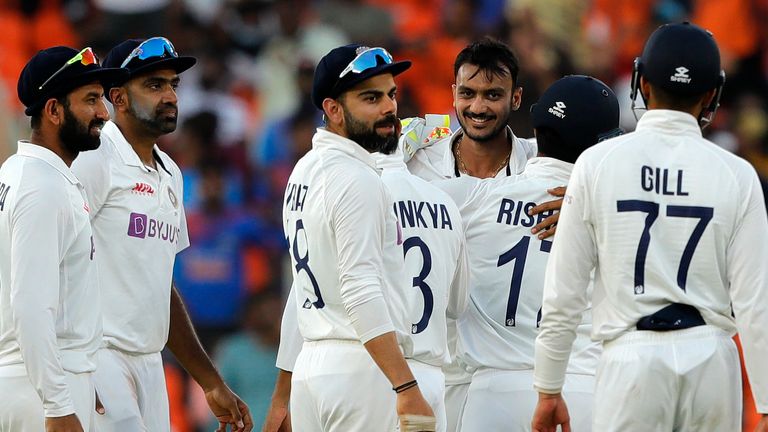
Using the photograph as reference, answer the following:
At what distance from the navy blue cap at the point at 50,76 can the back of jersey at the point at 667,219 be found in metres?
1.95

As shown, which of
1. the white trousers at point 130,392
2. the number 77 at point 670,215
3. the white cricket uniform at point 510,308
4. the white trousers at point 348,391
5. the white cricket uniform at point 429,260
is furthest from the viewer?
the white cricket uniform at point 510,308

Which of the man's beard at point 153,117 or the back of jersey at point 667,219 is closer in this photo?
the back of jersey at point 667,219

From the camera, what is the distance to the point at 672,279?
14.5 ft

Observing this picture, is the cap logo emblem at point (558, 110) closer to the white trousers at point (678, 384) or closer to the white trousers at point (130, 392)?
the white trousers at point (678, 384)

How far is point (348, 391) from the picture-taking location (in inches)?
200

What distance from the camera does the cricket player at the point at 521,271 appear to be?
5539 mm

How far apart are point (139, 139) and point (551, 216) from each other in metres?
1.80

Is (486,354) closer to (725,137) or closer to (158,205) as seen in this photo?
(158,205)

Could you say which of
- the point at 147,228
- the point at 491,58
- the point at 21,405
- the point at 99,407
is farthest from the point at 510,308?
the point at 21,405

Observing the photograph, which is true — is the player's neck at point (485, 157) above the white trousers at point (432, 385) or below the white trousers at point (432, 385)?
above

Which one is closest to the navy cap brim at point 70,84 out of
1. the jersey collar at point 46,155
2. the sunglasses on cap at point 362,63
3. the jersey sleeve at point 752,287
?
the jersey collar at point 46,155

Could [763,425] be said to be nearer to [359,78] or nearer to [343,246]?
[343,246]

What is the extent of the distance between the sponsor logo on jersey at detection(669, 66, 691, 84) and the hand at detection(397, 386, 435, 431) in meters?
1.40

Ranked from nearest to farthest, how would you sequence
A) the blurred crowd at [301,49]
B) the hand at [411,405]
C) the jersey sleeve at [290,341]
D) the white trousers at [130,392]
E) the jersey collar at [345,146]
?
1. the hand at [411,405]
2. the jersey collar at [345,146]
3. the white trousers at [130,392]
4. the jersey sleeve at [290,341]
5. the blurred crowd at [301,49]
